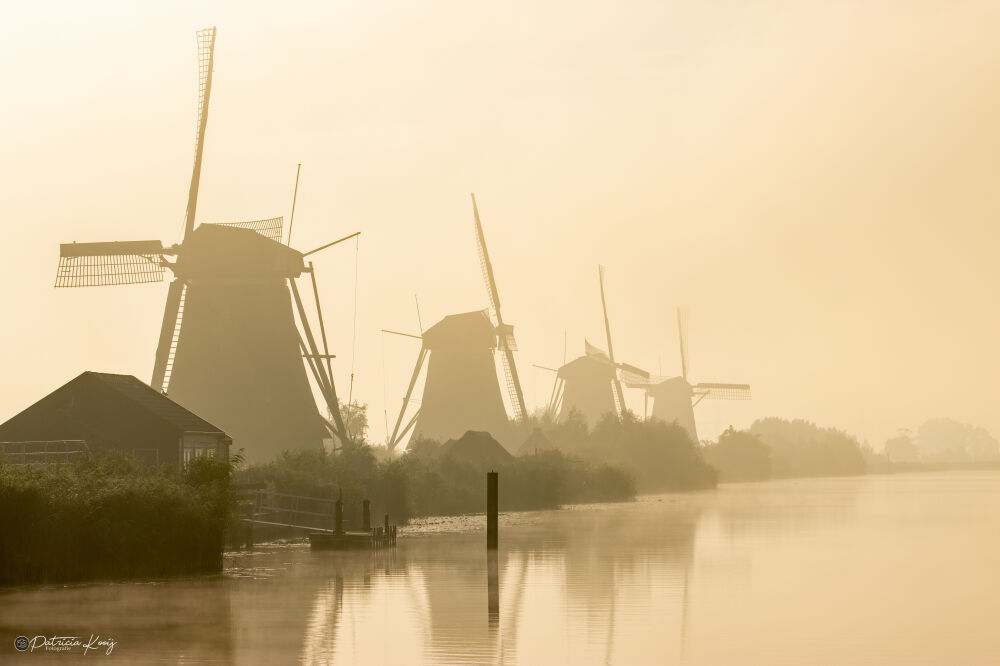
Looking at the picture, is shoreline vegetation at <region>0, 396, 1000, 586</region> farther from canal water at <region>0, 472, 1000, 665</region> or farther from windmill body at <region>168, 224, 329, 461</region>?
windmill body at <region>168, 224, 329, 461</region>

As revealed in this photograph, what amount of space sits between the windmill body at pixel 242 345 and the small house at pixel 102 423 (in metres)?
16.9

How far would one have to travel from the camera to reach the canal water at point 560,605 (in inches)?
976

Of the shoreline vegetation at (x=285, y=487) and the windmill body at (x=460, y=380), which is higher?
A: the windmill body at (x=460, y=380)

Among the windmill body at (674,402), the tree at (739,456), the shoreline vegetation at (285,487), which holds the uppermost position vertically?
the windmill body at (674,402)

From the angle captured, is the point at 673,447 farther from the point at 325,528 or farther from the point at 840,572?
the point at 840,572

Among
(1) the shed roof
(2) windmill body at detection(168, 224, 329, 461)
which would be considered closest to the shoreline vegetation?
(1) the shed roof

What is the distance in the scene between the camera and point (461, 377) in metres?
99.4

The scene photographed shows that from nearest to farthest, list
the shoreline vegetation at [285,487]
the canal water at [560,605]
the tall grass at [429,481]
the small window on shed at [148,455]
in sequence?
the canal water at [560,605], the shoreline vegetation at [285,487], the small window on shed at [148,455], the tall grass at [429,481]

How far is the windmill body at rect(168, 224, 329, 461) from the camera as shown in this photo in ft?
205

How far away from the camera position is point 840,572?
3978cm

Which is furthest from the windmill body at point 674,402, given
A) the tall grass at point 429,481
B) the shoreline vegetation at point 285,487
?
the tall grass at point 429,481

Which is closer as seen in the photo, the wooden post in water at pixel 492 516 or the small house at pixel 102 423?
the wooden post in water at pixel 492 516

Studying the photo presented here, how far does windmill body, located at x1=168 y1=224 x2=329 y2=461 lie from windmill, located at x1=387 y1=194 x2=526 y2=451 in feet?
114

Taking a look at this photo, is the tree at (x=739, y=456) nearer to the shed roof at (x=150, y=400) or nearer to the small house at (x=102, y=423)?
the shed roof at (x=150, y=400)
